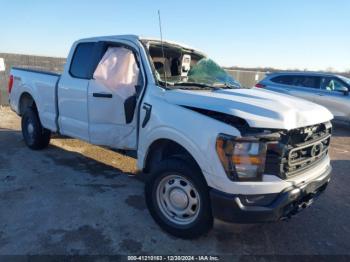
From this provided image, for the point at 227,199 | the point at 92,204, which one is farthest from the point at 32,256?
the point at 227,199

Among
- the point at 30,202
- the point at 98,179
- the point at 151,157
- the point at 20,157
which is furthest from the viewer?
the point at 20,157

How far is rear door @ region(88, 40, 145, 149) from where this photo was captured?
4215 mm

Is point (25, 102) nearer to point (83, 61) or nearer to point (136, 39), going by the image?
point (83, 61)

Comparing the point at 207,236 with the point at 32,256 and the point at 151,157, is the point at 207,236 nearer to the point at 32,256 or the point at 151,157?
the point at 151,157

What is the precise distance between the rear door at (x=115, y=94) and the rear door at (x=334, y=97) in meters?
7.80

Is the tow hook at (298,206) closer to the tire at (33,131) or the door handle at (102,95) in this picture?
the door handle at (102,95)

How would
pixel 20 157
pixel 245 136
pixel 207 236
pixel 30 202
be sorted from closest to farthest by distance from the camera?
pixel 245 136 < pixel 207 236 < pixel 30 202 < pixel 20 157

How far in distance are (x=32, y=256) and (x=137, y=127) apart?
1728 mm

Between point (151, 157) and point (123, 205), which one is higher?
point (151, 157)

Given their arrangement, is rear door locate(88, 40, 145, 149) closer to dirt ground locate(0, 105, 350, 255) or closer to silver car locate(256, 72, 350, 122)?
dirt ground locate(0, 105, 350, 255)

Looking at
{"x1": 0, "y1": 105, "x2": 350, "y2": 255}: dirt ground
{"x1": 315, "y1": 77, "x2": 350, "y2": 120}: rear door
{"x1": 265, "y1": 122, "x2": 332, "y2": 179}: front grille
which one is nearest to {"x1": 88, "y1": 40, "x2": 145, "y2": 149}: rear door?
{"x1": 0, "y1": 105, "x2": 350, "y2": 255}: dirt ground

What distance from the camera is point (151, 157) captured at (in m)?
3.77

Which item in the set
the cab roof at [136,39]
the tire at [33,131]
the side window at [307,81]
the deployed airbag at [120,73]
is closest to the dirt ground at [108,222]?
the tire at [33,131]

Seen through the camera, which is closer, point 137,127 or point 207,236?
point 207,236
